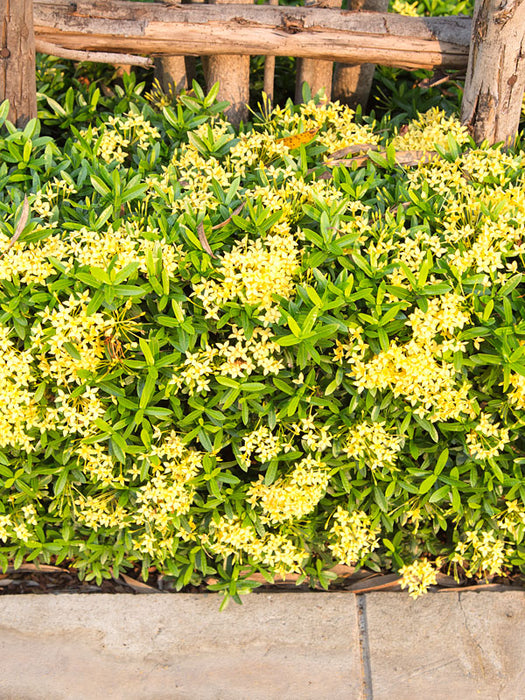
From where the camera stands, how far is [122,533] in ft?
9.12

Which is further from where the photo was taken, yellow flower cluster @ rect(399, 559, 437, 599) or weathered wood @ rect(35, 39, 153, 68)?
→ weathered wood @ rect(35, 39, 153, 68)

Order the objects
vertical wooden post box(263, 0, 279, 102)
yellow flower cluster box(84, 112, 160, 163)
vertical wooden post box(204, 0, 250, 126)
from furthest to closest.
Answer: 1. vertical wooden post box(263, 0, 279, 102)
2. vertical wooden post box(204, 0, 250, 126)
3. yellow flower cluster box(84, 112, 160, 163)

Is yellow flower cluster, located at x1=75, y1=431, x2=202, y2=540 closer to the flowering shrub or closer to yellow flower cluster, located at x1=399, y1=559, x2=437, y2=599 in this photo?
the flowering shrub

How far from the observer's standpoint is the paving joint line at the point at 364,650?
249 centimetres

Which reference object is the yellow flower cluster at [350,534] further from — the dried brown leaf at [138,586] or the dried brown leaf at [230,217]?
the dried brown leaf at [230,217]

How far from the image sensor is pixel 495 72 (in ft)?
10.3

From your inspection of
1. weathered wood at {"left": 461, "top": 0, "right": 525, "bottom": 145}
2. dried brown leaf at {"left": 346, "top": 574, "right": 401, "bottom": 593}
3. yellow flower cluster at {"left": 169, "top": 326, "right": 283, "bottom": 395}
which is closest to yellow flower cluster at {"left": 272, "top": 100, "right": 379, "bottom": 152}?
weathered wood at {"left": 461, "top": 0, "right": 525, "bottom": 145}

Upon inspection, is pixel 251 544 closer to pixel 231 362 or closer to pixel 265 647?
pixel 265 647

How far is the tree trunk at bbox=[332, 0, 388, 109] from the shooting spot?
375 centimetres

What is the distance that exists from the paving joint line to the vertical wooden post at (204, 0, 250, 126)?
242 centimetres

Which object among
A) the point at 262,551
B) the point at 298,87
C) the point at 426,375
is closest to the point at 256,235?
the point at 426,375

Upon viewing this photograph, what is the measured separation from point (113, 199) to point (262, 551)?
150cm

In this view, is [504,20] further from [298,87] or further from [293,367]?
[293,367]

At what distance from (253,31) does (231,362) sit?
183 cm
